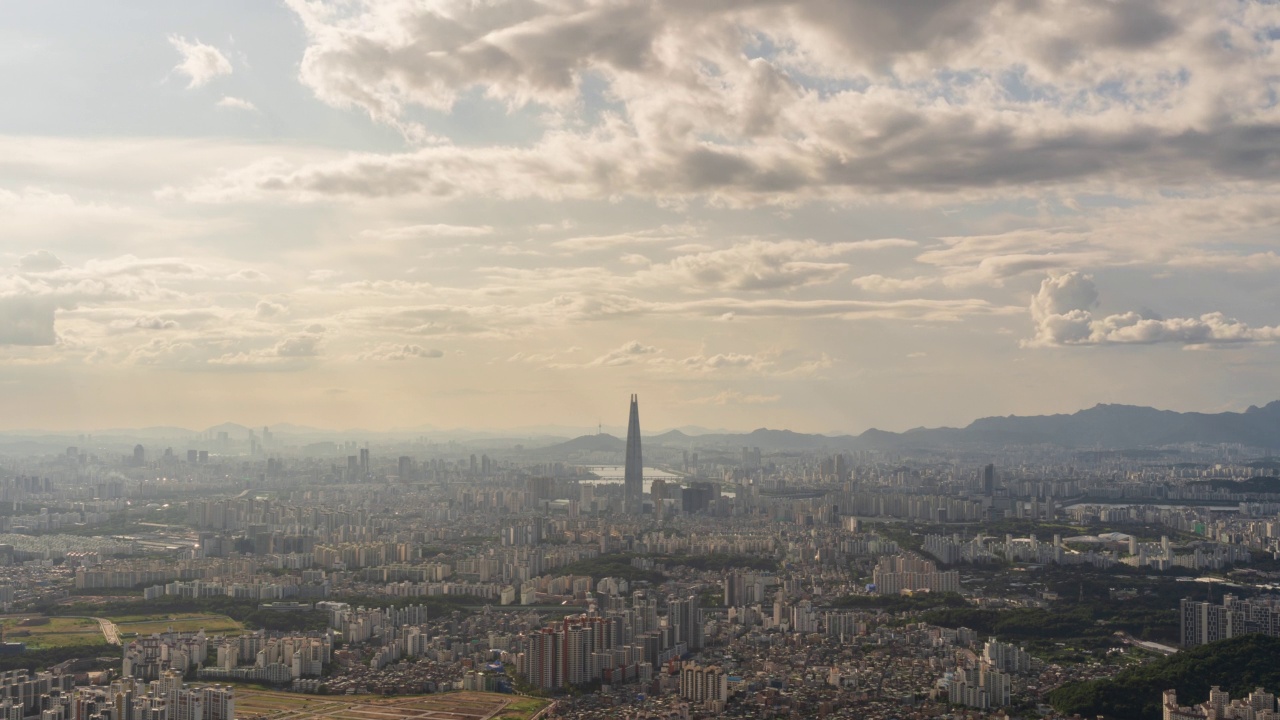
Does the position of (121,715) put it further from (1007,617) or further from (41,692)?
(1007,617)

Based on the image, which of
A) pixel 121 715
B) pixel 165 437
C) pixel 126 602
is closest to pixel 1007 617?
pixel 121 715

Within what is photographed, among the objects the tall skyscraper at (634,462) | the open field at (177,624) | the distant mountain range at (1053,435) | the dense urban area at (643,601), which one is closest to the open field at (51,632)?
the dense urban area at (643,601)

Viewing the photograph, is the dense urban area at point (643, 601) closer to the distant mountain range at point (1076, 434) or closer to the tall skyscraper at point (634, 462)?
the tall skyscraper at point (634, 462)

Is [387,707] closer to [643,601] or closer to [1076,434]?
[643,601]

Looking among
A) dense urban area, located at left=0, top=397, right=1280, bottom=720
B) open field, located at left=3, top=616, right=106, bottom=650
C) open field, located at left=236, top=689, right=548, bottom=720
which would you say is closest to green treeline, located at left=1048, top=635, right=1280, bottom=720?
dense urban area, located at left=0, top=397, right=1280, bottom=720

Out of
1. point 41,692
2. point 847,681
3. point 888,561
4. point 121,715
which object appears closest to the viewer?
point 121,715

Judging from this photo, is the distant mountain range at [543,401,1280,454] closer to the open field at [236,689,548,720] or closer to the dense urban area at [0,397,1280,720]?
the dense urban area at [0,397,1280,720]
